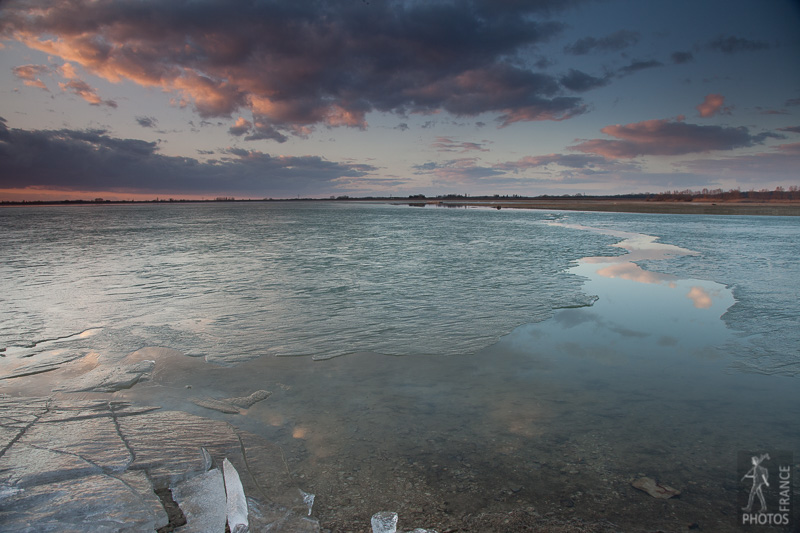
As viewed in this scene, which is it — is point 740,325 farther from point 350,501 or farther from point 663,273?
point 350,501

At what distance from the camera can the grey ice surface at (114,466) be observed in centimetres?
250

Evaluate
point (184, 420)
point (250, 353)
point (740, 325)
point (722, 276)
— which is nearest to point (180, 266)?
point (250, 353)

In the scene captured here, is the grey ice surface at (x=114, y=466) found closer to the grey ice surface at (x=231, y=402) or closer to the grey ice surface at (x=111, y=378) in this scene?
the grey ice surface at (x=231, y=402)

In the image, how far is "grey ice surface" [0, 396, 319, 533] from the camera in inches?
98.5

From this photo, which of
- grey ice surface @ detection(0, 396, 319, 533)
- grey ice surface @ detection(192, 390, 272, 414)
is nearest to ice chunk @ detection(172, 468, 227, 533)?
grey ice surface @ detection(0, 396, 319, 533)

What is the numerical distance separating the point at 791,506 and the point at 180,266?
14645mm

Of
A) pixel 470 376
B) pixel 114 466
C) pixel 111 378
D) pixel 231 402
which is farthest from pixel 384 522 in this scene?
pixel 111 378

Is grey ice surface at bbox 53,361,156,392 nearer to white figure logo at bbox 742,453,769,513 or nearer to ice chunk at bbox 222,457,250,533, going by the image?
ice chunk at bbox 222,457,250,533

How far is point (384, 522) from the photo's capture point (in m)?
2.47

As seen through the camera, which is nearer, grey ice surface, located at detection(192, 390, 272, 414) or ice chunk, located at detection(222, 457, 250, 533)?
ice chunk, located at detection(222, 457, 250, 533)

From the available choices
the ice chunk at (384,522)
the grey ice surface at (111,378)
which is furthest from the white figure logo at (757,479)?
the grey ice surface at (111,378)

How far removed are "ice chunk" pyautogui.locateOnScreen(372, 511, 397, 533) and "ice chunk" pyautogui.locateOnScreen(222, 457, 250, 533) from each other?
0.77 m

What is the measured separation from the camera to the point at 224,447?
338cm

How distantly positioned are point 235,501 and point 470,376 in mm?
3006
